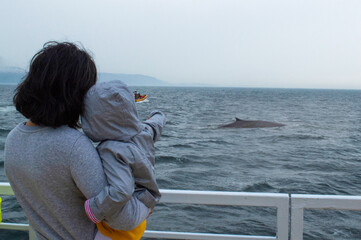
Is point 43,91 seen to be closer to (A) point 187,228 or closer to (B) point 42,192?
(B) point 42,192

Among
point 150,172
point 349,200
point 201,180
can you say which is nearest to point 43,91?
point 150,172

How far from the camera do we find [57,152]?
4.85 feet

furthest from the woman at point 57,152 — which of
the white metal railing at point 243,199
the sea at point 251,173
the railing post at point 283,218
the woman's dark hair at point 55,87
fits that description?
the sea at point 251,173

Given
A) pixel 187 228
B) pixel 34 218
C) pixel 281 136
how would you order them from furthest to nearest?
pixel 281 136 < pixel 187 228 < pixel 34 218

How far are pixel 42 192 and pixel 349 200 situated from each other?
6.07 ft

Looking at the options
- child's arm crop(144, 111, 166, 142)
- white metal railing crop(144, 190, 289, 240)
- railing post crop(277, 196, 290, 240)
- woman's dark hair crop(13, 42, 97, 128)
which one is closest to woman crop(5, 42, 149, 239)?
woman's dark hair crop(13, 42, 97, 128)

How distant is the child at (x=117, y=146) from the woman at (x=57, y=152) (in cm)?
4

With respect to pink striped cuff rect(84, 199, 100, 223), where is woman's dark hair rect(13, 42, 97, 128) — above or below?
above

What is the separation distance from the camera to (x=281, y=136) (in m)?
22.9

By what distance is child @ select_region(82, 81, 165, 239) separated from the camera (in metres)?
1.47

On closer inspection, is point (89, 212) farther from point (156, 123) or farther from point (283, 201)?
point (283, 201)

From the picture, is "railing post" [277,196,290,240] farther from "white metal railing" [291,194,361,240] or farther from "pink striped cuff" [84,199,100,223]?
"pink striped cuff" [84,199,100,223]

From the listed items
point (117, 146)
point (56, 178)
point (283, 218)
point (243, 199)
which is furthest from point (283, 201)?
point (56, 178)

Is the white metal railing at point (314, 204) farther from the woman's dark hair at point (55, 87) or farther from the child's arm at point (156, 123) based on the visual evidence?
the woman's dark hair at point (55, 87)
